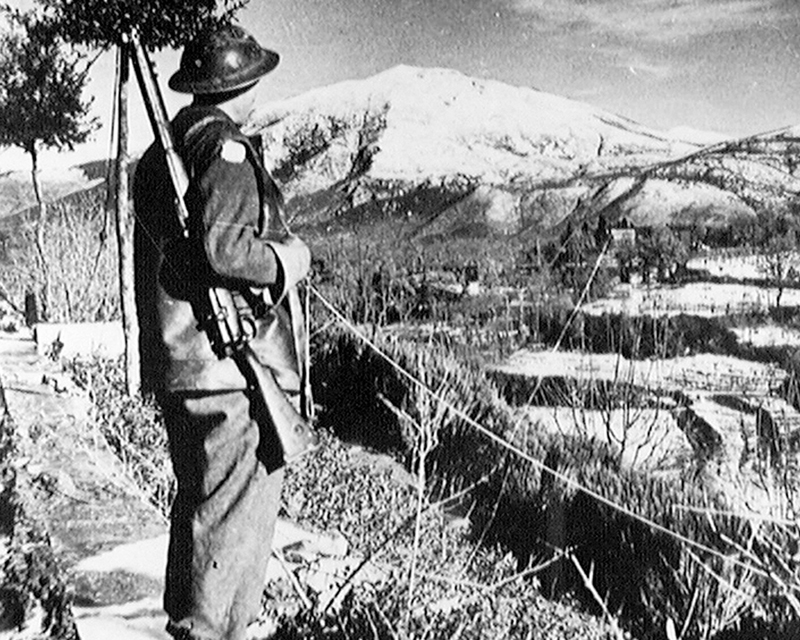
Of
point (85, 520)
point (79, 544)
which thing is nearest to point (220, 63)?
point (79, 544)

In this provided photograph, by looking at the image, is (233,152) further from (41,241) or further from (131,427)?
(41,241)

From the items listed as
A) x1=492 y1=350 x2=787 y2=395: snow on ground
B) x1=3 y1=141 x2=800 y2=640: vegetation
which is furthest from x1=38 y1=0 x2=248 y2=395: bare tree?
x1=492 y1=350 x2=787 y2=395: snow on ground

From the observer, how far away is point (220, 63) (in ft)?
6.93

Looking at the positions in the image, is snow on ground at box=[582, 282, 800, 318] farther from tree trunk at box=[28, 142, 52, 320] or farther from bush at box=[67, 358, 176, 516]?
tree trunk at box=[28, 142, 52, 320]

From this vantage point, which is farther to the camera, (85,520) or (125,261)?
(125,261)

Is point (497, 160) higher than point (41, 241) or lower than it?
higher

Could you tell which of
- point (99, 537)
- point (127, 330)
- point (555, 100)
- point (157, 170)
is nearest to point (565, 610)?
point (99, 537)

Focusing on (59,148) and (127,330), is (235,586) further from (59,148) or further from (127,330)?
(59,148)

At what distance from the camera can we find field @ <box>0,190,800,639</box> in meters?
3.39

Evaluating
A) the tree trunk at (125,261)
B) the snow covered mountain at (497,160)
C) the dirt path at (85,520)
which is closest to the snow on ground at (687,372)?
the snow covered mountain at (497,160)

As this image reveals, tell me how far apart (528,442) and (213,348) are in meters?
4.86

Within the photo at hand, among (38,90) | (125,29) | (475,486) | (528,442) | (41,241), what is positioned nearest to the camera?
(125,29)

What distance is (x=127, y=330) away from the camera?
6.85 metres

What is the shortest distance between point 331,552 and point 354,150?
15761mm
